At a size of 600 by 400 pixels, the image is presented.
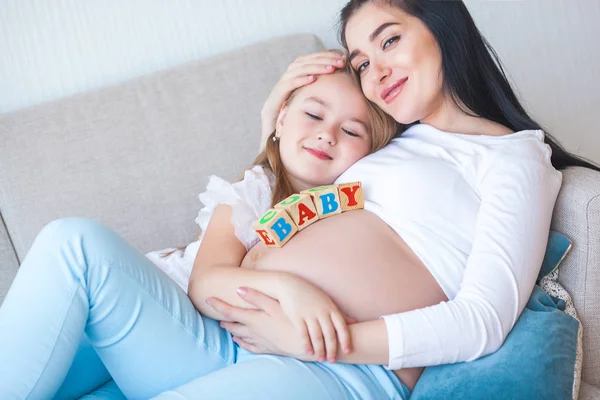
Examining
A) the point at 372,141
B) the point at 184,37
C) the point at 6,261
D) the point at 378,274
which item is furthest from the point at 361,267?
the point at 184,37

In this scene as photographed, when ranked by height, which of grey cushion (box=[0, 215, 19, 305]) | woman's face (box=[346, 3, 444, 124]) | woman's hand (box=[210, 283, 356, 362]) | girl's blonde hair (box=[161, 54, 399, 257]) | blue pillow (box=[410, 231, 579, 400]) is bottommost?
blue pillow (box=[410, 231, 579, 400])

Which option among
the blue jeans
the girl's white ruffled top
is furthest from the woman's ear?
the blue jeans

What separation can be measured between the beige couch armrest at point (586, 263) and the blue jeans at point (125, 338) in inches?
15.4

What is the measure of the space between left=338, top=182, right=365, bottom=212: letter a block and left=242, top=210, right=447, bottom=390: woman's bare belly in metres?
0.04

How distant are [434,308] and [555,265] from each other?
0.33 meters

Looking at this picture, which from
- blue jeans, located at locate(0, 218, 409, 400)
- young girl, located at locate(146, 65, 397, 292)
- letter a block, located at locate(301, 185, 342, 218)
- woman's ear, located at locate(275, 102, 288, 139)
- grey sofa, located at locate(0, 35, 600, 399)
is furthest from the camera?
grey sofa, located at locate(0, 35, 600, 399)

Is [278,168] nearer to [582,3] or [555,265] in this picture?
[555,265]

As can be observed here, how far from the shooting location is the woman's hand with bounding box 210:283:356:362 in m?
1.10

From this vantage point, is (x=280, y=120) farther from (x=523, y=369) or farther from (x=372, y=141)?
(x=523, y=369)

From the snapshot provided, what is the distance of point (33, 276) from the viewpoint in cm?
109

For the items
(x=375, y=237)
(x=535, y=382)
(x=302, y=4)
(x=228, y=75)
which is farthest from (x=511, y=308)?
(x=302, y=4)

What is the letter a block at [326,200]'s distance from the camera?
51.0 inches

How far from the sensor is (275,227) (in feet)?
4.04

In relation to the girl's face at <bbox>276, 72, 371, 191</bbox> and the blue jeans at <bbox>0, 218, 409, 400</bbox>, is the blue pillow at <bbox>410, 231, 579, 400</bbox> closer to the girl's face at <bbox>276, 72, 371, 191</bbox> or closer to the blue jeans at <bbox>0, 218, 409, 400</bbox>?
the blue jeans at <bbox>0, 218, 409, 400</bbox>
